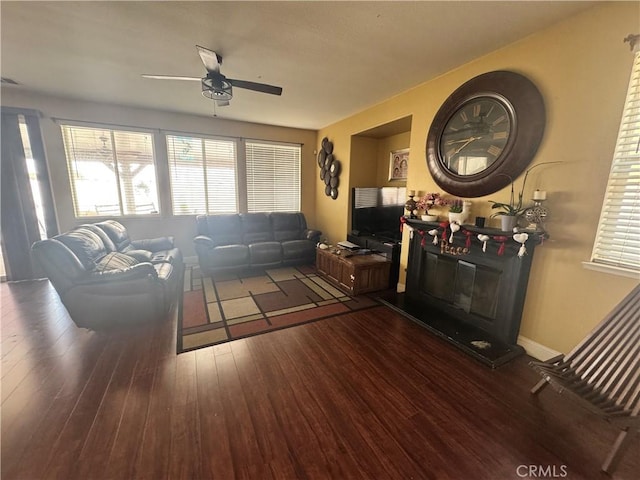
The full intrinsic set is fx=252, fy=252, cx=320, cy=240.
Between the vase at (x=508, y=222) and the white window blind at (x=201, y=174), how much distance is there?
4.58 metres

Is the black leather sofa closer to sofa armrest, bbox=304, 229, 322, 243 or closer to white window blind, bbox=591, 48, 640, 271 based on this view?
sofa armrest, bbox=304, 229, 322, 243

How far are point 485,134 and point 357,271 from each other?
212cm

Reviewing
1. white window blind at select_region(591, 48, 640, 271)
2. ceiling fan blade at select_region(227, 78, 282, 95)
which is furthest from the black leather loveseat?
white window blind at select_region(591, 48, 640, 271)

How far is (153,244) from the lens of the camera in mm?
4074

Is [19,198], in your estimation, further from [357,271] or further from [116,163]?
[357,271]

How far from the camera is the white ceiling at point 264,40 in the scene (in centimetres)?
188

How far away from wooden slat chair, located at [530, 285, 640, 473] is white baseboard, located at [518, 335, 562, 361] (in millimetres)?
451

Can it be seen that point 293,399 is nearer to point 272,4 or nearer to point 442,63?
point 272,4

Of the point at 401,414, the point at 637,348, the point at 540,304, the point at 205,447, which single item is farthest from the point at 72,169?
the point at 637,348

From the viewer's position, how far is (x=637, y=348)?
158 cm

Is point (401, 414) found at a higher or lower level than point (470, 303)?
lower

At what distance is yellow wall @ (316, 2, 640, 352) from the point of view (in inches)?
70.7

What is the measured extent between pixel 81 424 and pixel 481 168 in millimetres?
3758

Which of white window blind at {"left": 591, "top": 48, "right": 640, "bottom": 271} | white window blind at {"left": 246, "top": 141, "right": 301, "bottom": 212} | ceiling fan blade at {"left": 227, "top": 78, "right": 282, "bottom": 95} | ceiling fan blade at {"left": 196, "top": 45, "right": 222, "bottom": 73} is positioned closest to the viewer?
white window blind at {"left": 591, "top": 48, "right": 640, "bottom": 271}
